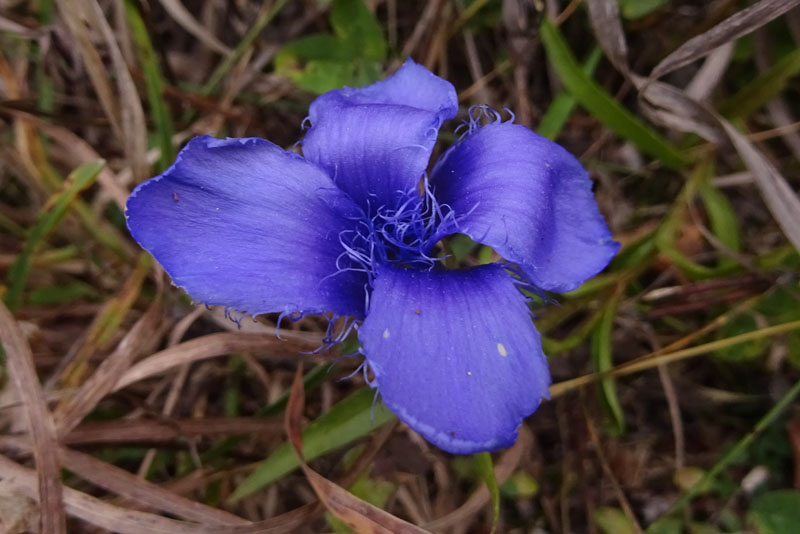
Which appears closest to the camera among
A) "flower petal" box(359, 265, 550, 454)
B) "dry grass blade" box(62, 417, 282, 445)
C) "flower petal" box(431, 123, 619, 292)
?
"flower petal" box(359, 265, 550, 454)

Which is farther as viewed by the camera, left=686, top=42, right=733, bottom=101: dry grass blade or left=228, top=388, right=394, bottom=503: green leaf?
left=686, top=42, right=733, bottom=101: dry grass blade

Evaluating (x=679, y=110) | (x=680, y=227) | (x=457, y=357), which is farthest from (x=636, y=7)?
(x=457, y=357)

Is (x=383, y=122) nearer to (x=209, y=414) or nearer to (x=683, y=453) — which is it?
(x=209, y=414)

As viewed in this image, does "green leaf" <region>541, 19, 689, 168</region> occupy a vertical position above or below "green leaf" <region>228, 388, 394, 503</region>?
above

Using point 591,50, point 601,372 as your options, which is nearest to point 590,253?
point 601,372

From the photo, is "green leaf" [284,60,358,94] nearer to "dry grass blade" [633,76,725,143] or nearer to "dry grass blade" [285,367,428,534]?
"dry grass blade" [633,76,725,143]

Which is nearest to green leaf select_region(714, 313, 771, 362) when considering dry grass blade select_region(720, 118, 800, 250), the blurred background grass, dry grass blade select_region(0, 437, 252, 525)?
the blurred background grass

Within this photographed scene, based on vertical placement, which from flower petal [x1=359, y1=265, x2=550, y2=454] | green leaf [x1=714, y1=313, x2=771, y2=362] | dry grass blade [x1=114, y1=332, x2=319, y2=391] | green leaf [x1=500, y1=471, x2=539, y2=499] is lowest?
green leaf [x1=500, y1=471, x2=539, y2=499]

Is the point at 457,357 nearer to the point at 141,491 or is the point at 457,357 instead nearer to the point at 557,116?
the point at 141,491
